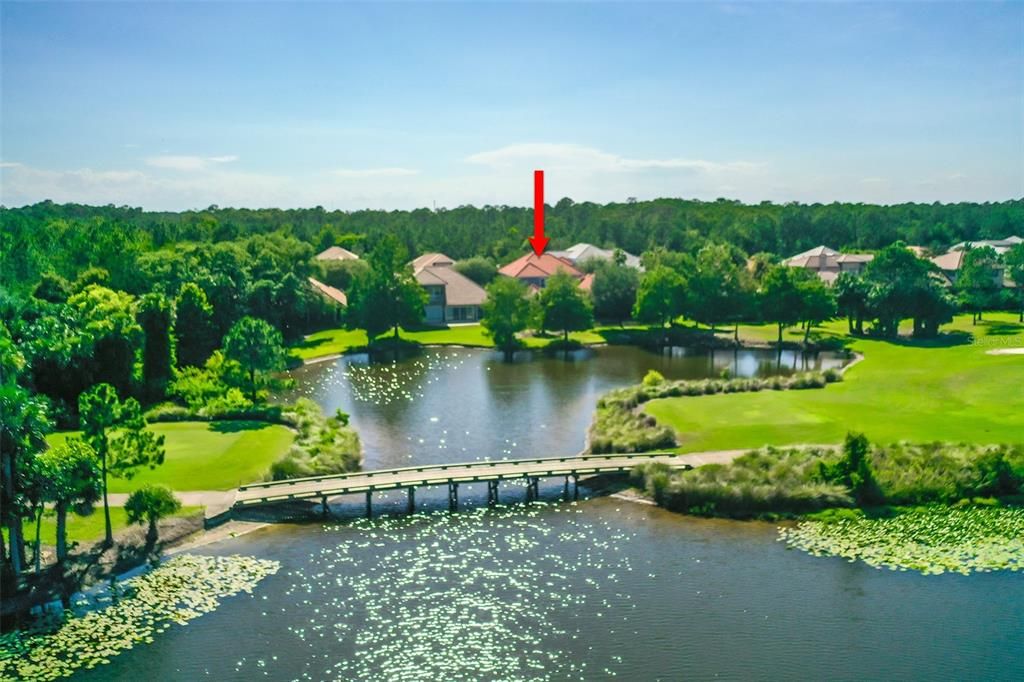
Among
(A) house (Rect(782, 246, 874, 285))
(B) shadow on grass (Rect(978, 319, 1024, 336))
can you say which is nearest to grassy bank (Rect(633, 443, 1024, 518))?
(B) shadow on grass (Rect(978, 319, 1024, 336))

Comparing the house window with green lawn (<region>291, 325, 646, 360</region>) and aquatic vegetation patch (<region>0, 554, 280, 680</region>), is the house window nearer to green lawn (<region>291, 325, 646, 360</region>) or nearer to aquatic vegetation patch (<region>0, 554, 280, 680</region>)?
green lawn (<region>291, 325, 646, 360</region>)

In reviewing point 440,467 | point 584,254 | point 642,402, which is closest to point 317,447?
point 440,467

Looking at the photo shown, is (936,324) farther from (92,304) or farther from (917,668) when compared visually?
(92,304)

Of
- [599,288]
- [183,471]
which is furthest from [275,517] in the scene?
[599,288]

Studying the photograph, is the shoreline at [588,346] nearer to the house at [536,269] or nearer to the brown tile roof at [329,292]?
the brown tile roof at [329,292]

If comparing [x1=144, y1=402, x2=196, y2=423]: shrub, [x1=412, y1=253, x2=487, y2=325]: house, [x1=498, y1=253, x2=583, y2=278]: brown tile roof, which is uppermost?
[x1=498, y1=253, x2=583, y2=278]: brown tile roof

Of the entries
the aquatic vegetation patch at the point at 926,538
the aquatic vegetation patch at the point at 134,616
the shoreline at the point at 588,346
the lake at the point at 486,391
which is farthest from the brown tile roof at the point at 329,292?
the aquatic vegetation patch at the point at 926,538
